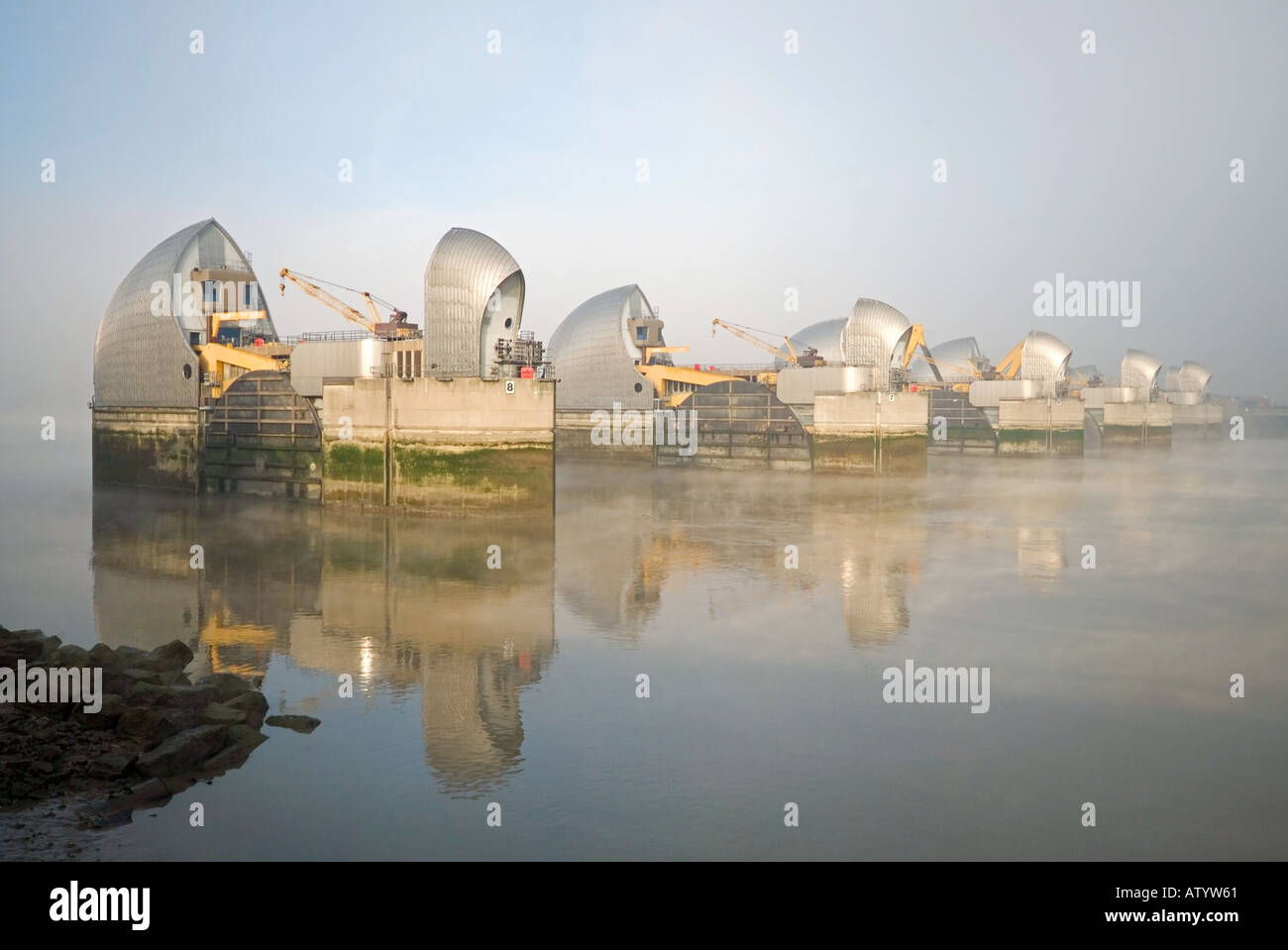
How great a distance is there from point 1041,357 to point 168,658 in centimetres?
8941

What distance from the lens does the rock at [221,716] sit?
14.2 m

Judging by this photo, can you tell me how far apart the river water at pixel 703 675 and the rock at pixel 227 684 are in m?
0.67

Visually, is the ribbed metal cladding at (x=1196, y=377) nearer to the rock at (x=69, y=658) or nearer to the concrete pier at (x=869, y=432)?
the concrete pier at (x=869, y=432)

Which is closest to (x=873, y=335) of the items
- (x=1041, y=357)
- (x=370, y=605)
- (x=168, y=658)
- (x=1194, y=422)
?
(x=1041, y=357)

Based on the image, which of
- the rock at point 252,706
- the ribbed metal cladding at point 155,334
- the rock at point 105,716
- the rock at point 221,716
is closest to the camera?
the rock at point 105,716

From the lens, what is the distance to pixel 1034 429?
8719 centimetres

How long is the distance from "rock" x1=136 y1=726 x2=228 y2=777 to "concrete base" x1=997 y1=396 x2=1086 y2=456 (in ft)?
269

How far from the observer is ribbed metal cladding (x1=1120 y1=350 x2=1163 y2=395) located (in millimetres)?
119250

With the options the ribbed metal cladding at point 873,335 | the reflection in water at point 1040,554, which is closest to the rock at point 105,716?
the reflection in water at point 1040,554

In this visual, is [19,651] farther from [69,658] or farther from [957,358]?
[957,358]
